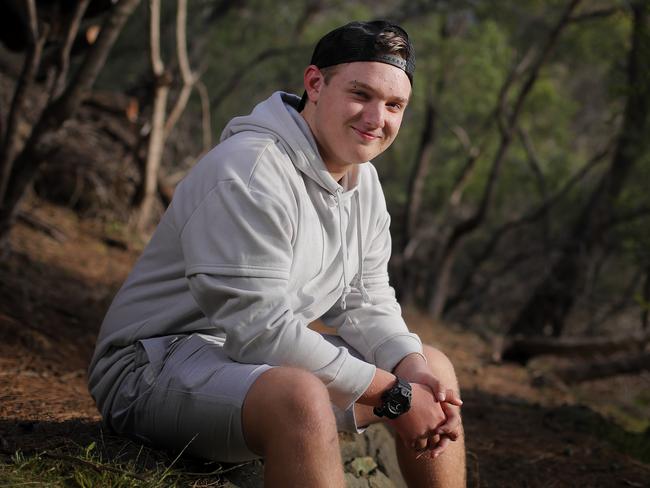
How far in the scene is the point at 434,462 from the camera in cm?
287

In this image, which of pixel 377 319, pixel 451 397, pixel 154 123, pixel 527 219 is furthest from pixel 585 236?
pixel 451 397

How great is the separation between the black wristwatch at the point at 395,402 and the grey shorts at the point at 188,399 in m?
0.16

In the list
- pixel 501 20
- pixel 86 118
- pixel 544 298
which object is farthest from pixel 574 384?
pixel 501 20

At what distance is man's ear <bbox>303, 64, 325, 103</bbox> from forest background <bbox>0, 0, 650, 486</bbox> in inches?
103

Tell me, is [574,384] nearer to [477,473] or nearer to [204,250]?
[477,473]

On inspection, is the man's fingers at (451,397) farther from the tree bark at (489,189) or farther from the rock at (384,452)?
the tree bark at (489,189)

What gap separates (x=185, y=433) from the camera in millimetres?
2625

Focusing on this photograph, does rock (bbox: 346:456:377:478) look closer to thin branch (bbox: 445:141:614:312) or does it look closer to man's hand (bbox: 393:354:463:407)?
man's hand (bbox: 393:354:463:407)

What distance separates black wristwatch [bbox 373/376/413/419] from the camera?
2.60 meters

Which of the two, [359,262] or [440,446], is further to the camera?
[359,262]

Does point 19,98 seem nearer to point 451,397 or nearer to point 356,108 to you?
point 356,108

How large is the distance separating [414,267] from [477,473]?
9673 millimetres

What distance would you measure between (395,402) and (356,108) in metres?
1.01

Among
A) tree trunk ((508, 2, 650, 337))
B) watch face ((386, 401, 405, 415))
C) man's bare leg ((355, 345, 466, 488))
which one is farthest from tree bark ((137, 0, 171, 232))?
tree trunk ((508, 2, 650, 337))
